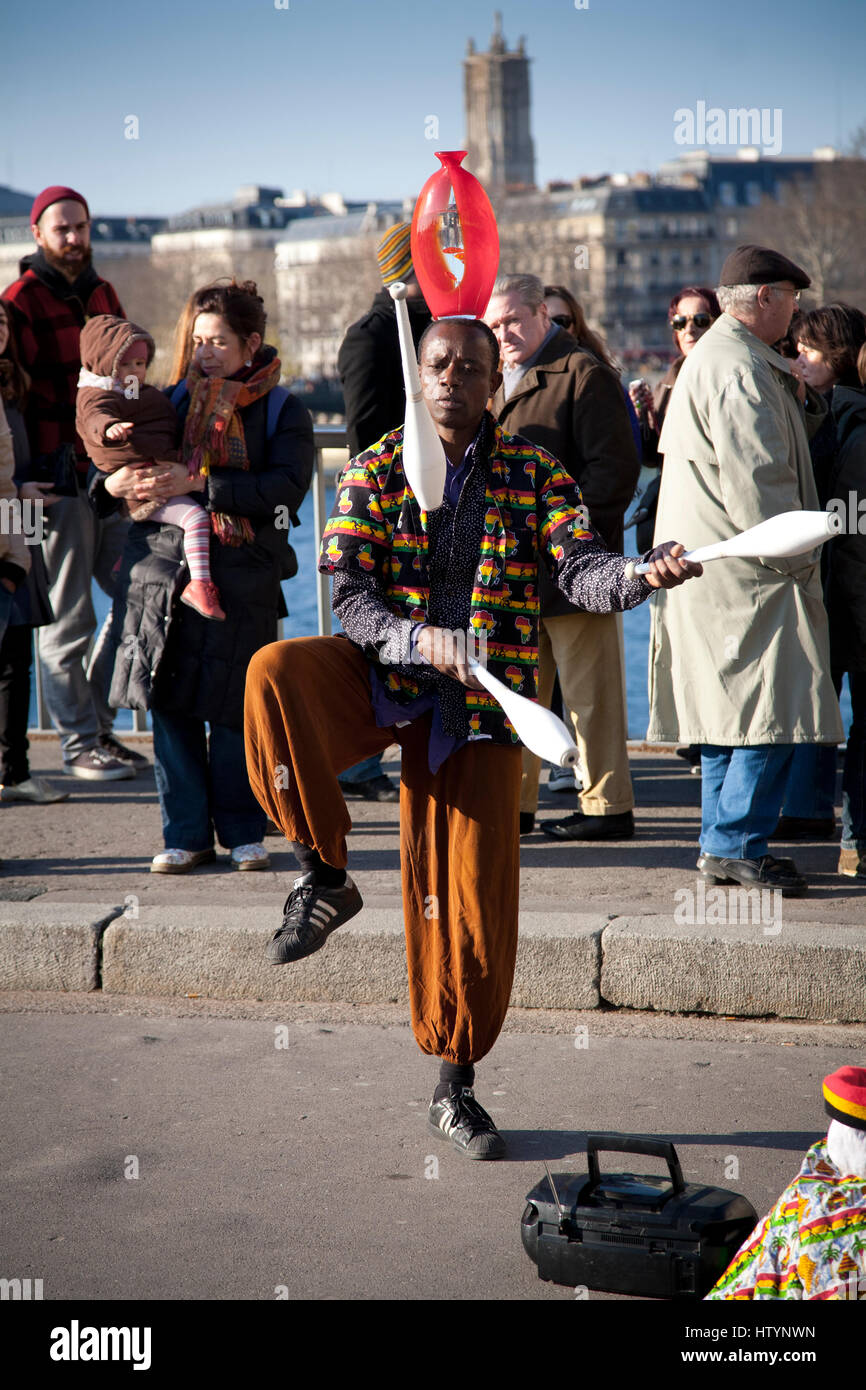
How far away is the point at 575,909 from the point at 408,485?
200 centimetres

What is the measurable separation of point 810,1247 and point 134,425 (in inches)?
144

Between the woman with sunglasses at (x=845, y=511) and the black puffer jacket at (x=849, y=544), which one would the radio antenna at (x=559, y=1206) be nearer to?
the woman with sunglasses at (x=845, y=511)

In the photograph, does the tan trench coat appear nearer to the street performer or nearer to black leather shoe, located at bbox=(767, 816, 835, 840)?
black leather shoe, located at bbox=(767, 816, 835, 840)

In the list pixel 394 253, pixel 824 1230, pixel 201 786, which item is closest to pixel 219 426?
pixel 394 253

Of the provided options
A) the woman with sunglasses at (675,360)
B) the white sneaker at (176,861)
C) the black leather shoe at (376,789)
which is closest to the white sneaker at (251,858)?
the white sneaker at (176,861)

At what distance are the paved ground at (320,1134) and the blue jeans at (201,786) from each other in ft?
2.97

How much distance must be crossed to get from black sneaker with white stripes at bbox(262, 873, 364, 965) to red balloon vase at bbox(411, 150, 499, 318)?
4.32 feet

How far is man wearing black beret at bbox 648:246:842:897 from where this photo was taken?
5.12 m

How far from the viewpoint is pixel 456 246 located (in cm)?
354

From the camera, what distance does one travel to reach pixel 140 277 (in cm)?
13938

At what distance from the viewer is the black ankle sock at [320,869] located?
12.0 ft

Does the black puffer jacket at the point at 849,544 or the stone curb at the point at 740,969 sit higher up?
the black puffer jacket at the point at 849,544

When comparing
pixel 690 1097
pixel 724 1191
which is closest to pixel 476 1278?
pixel 724 1191

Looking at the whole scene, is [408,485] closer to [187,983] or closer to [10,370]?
[187,983]
